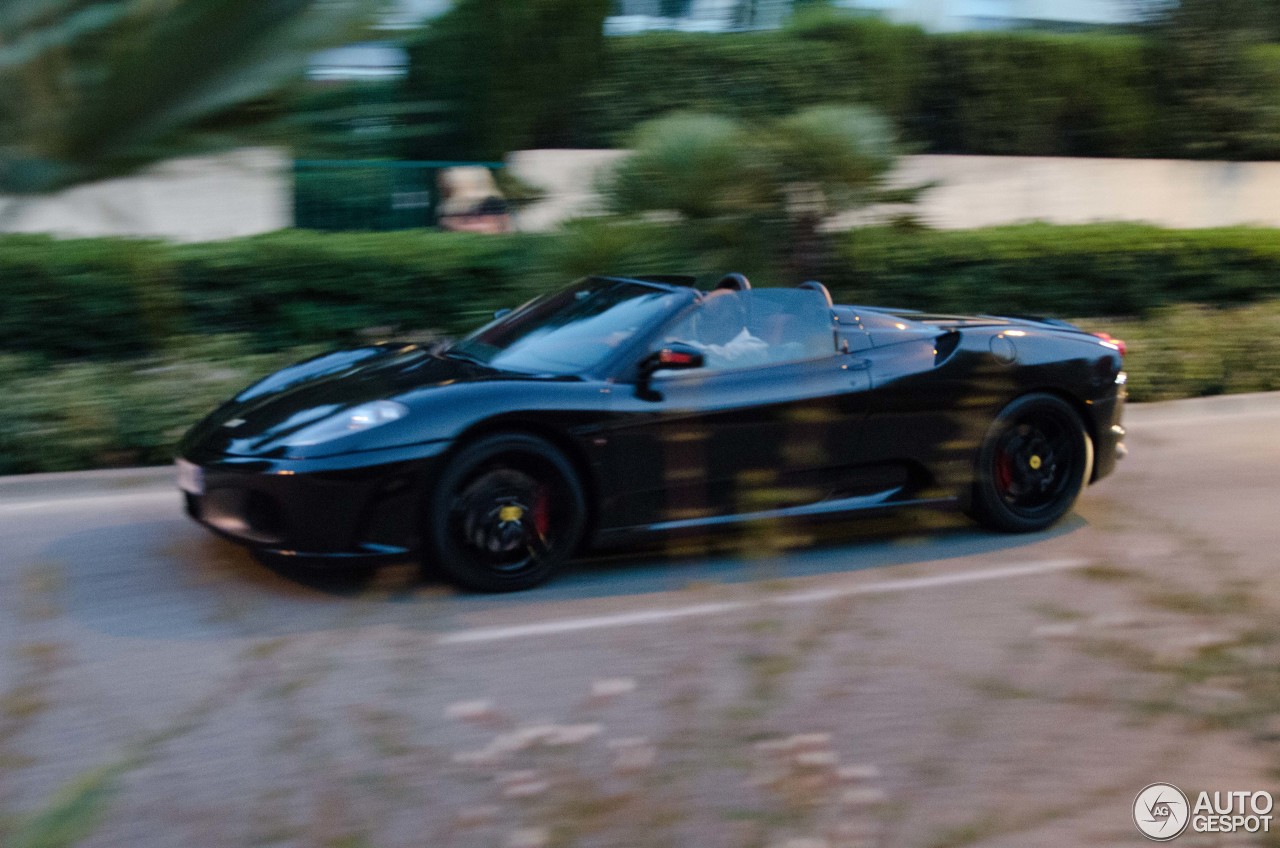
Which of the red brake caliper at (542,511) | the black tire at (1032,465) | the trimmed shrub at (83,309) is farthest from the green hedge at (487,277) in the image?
the black tire at (1032,465)

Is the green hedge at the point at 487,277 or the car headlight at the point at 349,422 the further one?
the green hedge at the point at 487,277

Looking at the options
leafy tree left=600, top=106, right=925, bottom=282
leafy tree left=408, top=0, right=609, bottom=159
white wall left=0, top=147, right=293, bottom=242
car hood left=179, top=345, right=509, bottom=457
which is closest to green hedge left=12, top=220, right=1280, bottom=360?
leafy tree left=600, top=106, right=925, bottom=282

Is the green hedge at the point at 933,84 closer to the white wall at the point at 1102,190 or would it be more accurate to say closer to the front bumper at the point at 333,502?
the white wall at the point at 1102,190

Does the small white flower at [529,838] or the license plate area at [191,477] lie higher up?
the license plate area at [191,477]

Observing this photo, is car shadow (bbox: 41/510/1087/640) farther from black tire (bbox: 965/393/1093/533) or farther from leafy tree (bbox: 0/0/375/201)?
leafy tree (bbox: 0/0/375/201)

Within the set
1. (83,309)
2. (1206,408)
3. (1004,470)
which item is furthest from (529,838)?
(1206,408)

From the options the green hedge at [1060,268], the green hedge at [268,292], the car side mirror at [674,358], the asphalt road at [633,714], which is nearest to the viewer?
the asphalt road at [633,714]

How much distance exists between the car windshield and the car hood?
0.21 m

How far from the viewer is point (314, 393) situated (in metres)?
5.73

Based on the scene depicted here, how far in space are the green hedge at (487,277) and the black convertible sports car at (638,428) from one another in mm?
2199

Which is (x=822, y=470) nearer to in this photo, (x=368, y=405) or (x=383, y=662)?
(x=368, y=405)

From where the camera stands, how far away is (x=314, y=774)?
247cm

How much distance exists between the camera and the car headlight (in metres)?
5.24

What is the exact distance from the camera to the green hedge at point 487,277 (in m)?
9.10
